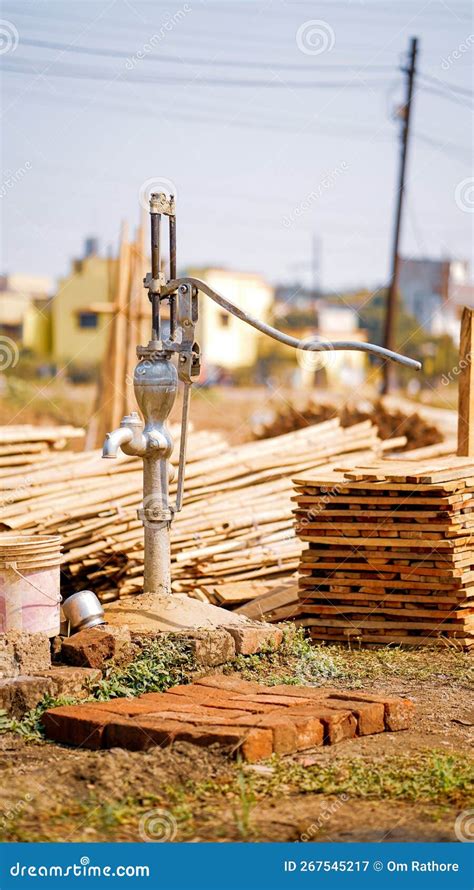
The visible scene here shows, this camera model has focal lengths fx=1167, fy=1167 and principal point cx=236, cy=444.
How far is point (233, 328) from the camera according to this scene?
6538 cm

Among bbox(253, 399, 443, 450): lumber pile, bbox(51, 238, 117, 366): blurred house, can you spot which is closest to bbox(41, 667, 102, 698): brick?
bbox(253, 399, 443, 450): lumber pile

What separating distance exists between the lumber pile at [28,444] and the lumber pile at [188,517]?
0.29 meters

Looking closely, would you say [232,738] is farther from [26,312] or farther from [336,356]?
[26,312]

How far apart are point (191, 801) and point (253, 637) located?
7.36 ft

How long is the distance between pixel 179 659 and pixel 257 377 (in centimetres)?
5512

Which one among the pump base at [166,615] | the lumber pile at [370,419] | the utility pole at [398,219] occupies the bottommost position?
the pump base at [166,615]

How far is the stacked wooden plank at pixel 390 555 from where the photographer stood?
7914 millimetres

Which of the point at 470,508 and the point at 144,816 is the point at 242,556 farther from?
the point at 144,816

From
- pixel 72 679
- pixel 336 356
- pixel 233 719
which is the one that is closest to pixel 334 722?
pixel 233 719

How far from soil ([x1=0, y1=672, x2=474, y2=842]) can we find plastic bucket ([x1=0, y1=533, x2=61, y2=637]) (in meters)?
1.12

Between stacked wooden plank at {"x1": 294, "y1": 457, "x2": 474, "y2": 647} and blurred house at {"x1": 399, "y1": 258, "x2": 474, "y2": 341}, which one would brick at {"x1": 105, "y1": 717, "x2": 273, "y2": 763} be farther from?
blurred house at {"x1": 399, "y1": 258, "x2": 474, "y2": 341}

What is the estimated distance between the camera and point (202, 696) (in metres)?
5.96

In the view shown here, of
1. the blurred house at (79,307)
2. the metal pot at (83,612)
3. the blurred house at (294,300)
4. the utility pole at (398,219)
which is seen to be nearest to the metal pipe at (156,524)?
the metal pot at (83,612)

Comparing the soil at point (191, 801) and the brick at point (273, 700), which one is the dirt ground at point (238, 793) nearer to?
the soil at point (191, 801)
